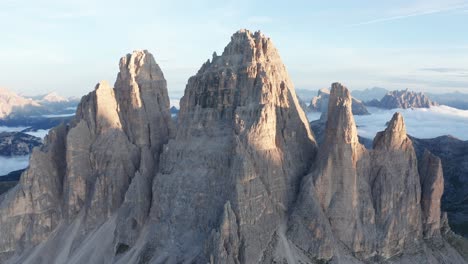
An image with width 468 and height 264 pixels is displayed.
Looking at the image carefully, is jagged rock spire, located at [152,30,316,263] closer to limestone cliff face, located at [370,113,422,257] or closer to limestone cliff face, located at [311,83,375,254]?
limestone cliff face, located at [311,83,375,254]

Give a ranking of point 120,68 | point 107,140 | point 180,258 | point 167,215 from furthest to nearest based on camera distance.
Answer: point 120,68
point 107,140
point 167,215
point 180,258

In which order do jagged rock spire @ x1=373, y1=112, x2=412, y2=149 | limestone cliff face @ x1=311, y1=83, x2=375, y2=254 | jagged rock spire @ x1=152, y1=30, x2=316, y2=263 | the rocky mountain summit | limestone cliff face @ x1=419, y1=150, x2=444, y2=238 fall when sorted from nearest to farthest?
jagged rock spire @ x1=152, y1=30, x2=316, y2=263 → the rocky mountain summit → limestone cliff face @ x1=311, y1=83, x2=375, y2=254 → jagged rock spire @ x1=373, y1=112, x2=412, y2=149 → limestone cliff face @ x1=419, y1=150, x2=444, y2=238

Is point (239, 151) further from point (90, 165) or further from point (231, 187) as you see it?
point (90, 165)

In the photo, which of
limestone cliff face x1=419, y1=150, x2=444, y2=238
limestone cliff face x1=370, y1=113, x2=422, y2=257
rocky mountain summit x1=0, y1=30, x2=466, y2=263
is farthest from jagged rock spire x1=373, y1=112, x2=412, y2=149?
limestone cliff face x1=419, y1=150, x2=444, y2=238

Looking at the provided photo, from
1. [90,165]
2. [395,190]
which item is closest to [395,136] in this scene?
[395,190]

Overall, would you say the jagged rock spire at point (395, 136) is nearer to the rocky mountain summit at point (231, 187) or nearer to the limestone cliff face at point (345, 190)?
the rocky mountain summit at point (231, 187)

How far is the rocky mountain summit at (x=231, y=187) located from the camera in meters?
79.8

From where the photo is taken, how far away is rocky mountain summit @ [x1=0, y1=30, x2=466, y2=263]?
79812 millimetres

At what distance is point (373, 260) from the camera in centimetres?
8331

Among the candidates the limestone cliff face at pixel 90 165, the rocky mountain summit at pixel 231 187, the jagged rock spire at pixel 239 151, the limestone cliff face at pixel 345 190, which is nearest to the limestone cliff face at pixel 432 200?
the rocky mountain summit at pixel 231 187

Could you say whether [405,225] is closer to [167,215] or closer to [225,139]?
[225,139]

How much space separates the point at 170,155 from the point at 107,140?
1856 cm

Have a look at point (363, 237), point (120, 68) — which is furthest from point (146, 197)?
point (363, 237)

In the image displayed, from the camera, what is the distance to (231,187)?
257 ft
